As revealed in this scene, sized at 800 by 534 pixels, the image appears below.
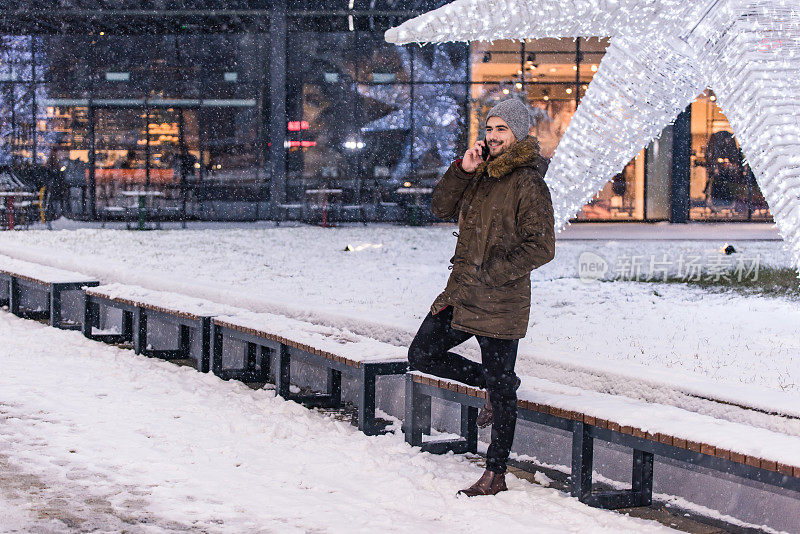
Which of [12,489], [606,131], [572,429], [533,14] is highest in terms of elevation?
[533,14]

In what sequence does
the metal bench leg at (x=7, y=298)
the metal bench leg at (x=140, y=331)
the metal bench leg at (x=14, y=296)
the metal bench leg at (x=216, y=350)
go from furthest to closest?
the metal bench leg at (x=7, y=298)
the metal bench leg at (x=14, y=296)
the metal bench leg at (x=140, y=331)
the metal bench leg at (x=216, y=350)

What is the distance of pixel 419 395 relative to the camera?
17.8 feet

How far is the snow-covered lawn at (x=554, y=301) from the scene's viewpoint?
5836 mm

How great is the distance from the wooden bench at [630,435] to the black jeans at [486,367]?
213 millimetres

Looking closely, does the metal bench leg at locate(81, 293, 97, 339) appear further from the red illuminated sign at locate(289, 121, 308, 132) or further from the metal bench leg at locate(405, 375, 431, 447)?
the red illuminated sign at locate(289, 121, 308, 132)

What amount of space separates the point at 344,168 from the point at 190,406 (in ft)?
60.7

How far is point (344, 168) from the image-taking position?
24531 mm

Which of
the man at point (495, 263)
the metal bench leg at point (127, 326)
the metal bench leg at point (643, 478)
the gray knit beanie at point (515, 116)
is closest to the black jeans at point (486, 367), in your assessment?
the man at point (495, 263)

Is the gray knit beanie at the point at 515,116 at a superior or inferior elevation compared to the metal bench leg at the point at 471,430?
superior

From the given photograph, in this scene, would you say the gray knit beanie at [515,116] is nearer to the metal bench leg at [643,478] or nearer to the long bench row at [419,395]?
the long bench row at [419,395]

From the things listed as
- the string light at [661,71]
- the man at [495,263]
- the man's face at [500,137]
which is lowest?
the man at [495,263]

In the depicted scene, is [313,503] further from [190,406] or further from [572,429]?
[190,406]

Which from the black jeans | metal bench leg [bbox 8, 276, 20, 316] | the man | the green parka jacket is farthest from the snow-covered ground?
metal bench leg [bbox 8, 276, 20, 316]

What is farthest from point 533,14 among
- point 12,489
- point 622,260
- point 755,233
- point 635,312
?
point 755,233
